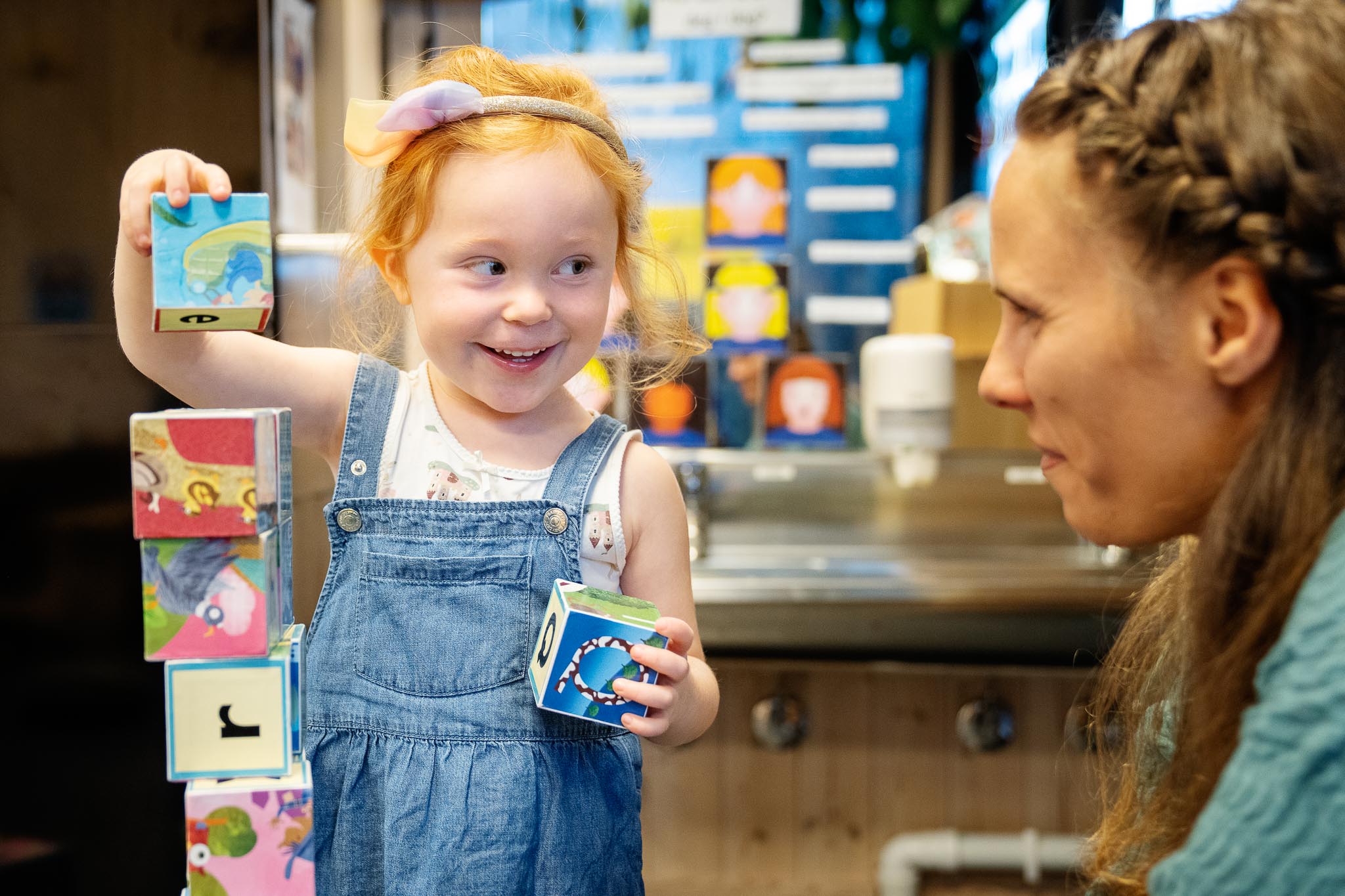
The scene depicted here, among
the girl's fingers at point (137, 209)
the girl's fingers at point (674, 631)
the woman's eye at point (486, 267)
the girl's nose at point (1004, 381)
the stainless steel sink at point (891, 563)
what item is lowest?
the stainless steel sink at point (891, 563)

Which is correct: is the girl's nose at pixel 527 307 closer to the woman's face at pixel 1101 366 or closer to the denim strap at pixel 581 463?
the denim strap at pixel 581 463

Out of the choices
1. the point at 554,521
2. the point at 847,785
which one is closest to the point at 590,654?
the point at 554,521

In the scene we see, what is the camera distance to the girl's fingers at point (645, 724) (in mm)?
890

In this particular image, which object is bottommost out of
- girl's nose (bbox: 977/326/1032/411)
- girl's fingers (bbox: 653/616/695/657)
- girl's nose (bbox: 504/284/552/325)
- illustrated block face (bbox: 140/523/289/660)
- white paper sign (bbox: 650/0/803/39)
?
girl's fingers (bbox: 653/616/695/657)

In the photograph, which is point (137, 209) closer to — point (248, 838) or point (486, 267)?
point (486, 267)

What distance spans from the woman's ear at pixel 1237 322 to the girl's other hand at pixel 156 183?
0.68 meters

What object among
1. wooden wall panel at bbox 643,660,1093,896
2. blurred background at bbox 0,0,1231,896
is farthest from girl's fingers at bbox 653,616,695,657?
wooden wall panel at bbox 643,660,1093,896

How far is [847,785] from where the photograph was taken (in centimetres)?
235

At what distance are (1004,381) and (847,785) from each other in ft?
5.45

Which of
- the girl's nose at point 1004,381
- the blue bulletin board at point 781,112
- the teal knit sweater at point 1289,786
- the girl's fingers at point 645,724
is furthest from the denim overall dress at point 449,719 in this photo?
the blue bulletin board at point 781,112

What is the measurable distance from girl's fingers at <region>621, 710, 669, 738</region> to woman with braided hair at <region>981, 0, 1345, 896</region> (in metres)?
0.37

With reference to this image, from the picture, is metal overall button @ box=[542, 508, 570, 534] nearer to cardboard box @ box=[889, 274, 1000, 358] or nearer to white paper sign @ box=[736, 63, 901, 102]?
cardboard box @ box=[889, 274, 1000, 358]

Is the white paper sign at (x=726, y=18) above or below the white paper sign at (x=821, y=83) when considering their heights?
above

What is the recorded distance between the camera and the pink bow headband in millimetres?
944
